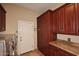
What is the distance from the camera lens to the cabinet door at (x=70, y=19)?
150 centimetres

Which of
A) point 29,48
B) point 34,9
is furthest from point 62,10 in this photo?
point 29,48

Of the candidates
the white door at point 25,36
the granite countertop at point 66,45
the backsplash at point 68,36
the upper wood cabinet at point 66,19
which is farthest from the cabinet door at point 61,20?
the white door at point 25,36

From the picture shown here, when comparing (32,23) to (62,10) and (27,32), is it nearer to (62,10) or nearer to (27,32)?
(27,32)

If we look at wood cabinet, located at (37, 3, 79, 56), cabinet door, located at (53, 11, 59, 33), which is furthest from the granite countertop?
cabinet door, located at (53, 11, 59, 33)

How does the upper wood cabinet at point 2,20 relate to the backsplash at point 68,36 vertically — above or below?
above

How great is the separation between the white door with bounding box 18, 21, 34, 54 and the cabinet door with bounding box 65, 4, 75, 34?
654 mm

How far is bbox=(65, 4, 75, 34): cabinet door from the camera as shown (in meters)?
1.50

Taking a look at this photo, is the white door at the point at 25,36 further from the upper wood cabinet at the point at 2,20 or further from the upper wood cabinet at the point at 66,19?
the upper wood cabinet at the point at 66,19

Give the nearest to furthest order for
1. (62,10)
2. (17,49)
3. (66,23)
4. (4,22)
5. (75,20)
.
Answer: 1. (4,22)
2. (17,49)
3. (75,20)
4. (66,23)
5. (62,10)

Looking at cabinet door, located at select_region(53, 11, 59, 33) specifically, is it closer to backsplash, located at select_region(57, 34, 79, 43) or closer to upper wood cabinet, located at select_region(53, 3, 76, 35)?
upper wood cabinet, located at select_region(53, 3, 76, 35)

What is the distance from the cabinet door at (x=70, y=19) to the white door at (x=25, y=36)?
0.65 meters

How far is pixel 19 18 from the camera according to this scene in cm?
132

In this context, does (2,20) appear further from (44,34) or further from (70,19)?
(70,19)

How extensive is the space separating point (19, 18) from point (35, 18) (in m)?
0.24
